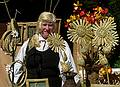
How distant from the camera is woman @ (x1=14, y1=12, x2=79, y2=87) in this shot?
3.17m

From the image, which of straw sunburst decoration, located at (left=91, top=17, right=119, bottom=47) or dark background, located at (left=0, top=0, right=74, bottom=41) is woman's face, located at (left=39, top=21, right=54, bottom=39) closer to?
straw sunburst decoration, located at (left=91, top=17, right=119, bottom=47)

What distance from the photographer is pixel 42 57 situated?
3344 millimetres

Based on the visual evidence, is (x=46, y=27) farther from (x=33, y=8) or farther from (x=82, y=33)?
(x=33, y=8)

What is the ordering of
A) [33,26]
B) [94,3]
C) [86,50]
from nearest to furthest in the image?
[86,50]
[33,26]
[94,3]

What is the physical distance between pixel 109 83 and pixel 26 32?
232 centimetres

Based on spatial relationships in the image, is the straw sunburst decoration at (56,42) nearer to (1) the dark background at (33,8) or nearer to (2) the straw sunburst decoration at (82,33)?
(2) the straw sunburst decoration at (82,33)

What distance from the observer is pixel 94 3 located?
518 centimetres

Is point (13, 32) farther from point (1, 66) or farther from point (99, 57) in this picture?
point (1, 66)

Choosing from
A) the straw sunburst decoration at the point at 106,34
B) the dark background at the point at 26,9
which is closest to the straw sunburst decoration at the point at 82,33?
the straw sunburst decoration at the point at 106,34

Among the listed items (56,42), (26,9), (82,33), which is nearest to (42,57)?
(56,42)

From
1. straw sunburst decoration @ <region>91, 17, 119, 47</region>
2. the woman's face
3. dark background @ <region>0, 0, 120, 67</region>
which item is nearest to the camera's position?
straw sunburst decoration @ <region>91, 17, 119, 47</region>

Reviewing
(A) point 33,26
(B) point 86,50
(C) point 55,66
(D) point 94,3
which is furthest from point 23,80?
(D) point 94,3

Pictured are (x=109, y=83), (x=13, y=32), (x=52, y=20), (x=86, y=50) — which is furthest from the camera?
(x=52, y=20)

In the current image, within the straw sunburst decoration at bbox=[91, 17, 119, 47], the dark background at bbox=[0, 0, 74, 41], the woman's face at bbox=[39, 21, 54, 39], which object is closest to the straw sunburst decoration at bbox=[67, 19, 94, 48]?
the straw sunburst decoration at bbox=[91, 17, 119, 47]
